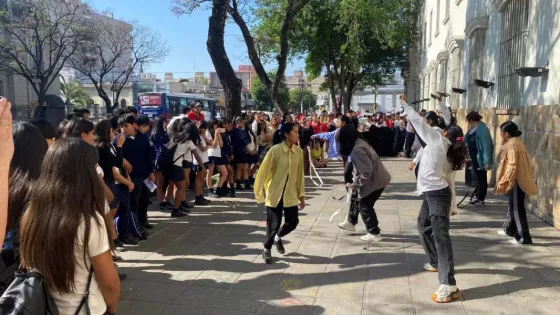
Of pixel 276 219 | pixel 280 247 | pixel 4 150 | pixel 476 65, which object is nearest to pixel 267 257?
pixel 280 247

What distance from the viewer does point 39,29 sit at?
23062 millimetres

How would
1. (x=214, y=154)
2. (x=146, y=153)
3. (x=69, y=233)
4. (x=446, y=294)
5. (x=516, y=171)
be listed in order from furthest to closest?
1. (x=214, y=154)
2. (x=146, y=153)
3. (x=516, y=171)
4. (x=446, y=294)
5. (x=69, y=233)

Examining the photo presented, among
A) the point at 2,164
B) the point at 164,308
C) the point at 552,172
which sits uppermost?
the point at 2,164

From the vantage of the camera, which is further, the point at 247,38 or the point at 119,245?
the point at 247,38

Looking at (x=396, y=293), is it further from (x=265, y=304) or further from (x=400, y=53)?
(x=400, y=53)

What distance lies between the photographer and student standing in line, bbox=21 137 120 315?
208cm

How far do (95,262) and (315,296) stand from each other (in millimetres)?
2648

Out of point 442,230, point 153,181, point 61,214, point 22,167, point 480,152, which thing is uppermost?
point 22,167

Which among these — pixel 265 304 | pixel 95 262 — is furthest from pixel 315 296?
pixel 95 262

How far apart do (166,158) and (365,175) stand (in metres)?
3.33

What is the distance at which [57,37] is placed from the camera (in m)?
24.4

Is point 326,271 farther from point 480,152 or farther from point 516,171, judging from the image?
point 480,152

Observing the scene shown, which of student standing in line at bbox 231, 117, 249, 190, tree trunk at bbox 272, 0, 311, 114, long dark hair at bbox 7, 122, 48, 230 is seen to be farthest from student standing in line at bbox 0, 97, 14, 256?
tree trunk at bbox 272, 0, 311, 114

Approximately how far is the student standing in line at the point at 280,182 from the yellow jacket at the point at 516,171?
2721 mm
